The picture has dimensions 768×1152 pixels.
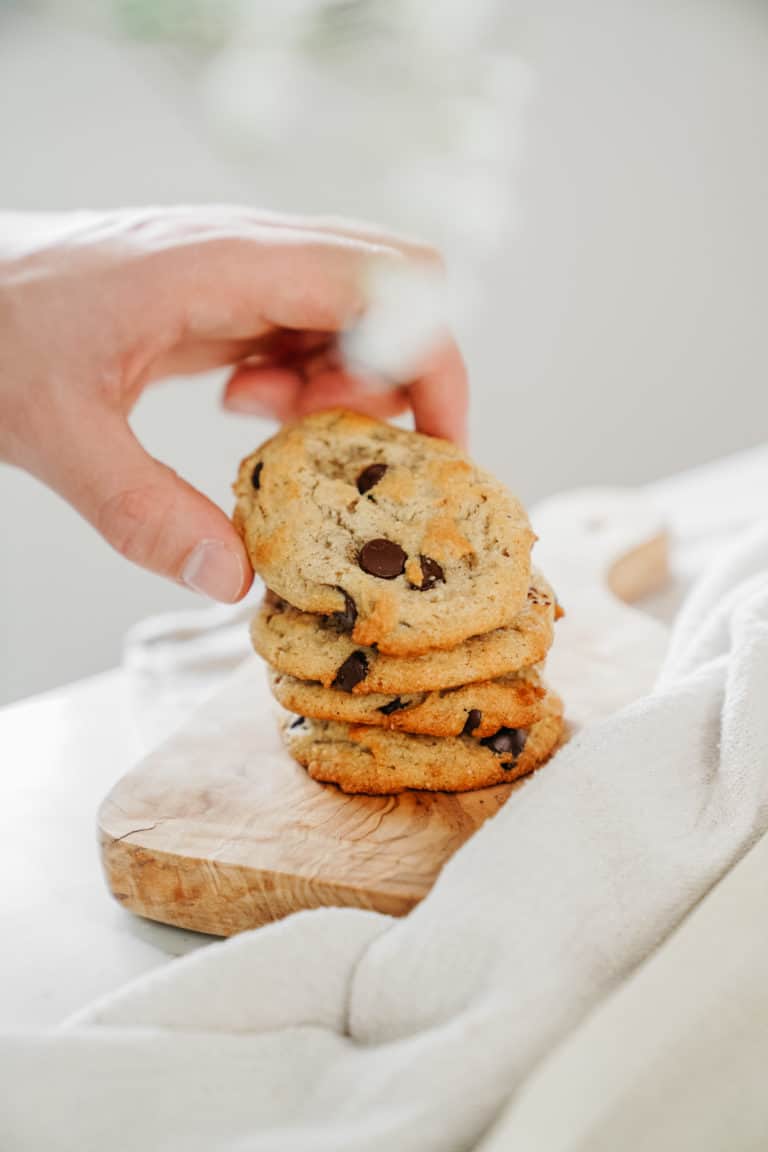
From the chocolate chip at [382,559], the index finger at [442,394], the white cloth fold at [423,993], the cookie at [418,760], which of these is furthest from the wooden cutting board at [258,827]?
the index finger at [442,394]

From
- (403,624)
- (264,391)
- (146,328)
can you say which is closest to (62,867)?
(403,624)

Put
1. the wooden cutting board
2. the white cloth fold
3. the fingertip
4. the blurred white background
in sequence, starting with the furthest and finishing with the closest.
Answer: the blurred white background, the fingertip, the wooden cutting board, the white cloth fold

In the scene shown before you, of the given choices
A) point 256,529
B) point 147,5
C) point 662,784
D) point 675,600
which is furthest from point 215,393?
point 662,784

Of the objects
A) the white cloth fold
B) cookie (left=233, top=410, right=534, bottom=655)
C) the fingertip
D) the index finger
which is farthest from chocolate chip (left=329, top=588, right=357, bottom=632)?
the fingertip

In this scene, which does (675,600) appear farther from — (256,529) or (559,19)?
(559,19)

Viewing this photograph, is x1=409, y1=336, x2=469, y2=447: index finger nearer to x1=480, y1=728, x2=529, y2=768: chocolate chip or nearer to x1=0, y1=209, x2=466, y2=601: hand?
x1=0, y1=209, x2=466, y2=601: hand

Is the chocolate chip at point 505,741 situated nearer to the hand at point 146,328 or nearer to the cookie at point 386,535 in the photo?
the cookie at point 386,535
